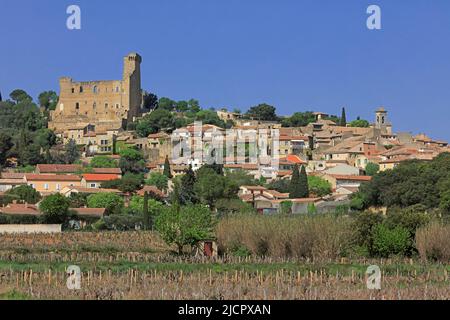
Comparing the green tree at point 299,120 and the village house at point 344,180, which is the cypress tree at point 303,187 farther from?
the green tree at point 299,120

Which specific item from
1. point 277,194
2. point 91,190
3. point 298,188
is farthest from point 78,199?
point 298,188

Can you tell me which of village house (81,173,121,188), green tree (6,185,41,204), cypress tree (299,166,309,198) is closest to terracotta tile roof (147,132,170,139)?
village house (81,173,121,188)

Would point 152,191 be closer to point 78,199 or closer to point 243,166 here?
point 78,199

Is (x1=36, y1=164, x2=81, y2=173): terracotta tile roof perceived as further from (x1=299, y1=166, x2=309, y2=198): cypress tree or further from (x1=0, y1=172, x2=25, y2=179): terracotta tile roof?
(x1=299, y1=166, x2=309, y2=198): cypress tree

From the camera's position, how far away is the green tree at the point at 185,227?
3419cm

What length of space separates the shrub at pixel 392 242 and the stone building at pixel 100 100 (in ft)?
199

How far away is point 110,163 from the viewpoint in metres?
Answer: 72.8

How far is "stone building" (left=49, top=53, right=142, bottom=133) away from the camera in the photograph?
93938 mm

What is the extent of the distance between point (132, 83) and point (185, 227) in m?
63.0

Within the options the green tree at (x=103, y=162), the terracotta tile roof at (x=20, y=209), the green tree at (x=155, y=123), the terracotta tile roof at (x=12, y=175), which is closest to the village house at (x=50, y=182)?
the terracotta tile roof at (x=12, y=175)
